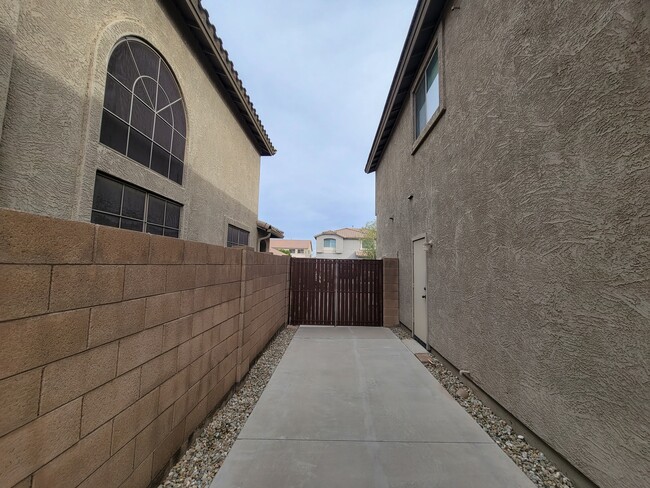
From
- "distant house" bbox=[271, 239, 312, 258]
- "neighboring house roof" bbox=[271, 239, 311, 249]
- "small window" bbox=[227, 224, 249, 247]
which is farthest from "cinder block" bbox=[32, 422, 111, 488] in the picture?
"neighboring house roof" bbox=[271, 239, 311, 249]

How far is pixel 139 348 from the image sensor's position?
1929 millimetres

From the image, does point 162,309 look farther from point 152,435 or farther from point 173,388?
point 152,435

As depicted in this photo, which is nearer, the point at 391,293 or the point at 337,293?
the point at 391,293

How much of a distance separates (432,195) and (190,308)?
4.70 metres

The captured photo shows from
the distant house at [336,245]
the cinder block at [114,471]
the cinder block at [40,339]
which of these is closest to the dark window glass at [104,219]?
the cinder block at [40,339]

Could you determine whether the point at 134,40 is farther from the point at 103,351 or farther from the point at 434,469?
the point at 434,469

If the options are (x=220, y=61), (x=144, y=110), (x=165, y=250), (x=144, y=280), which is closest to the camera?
(x=144, y=280)

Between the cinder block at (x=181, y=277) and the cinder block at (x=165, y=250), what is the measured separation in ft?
0.22

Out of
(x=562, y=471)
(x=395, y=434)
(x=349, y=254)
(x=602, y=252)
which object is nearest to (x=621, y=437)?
(x=562, y=471)

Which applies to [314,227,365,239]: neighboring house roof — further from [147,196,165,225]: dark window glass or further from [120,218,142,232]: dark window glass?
[120,218,142,232]: dark window glass

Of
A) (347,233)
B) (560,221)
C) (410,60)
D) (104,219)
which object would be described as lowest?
(560,221)

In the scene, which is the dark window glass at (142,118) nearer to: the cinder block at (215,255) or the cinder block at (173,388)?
the cinder block at (215,255)

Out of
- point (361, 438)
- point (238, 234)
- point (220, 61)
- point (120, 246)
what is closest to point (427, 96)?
point (220, 61)

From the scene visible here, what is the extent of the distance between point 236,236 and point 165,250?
742 cm
